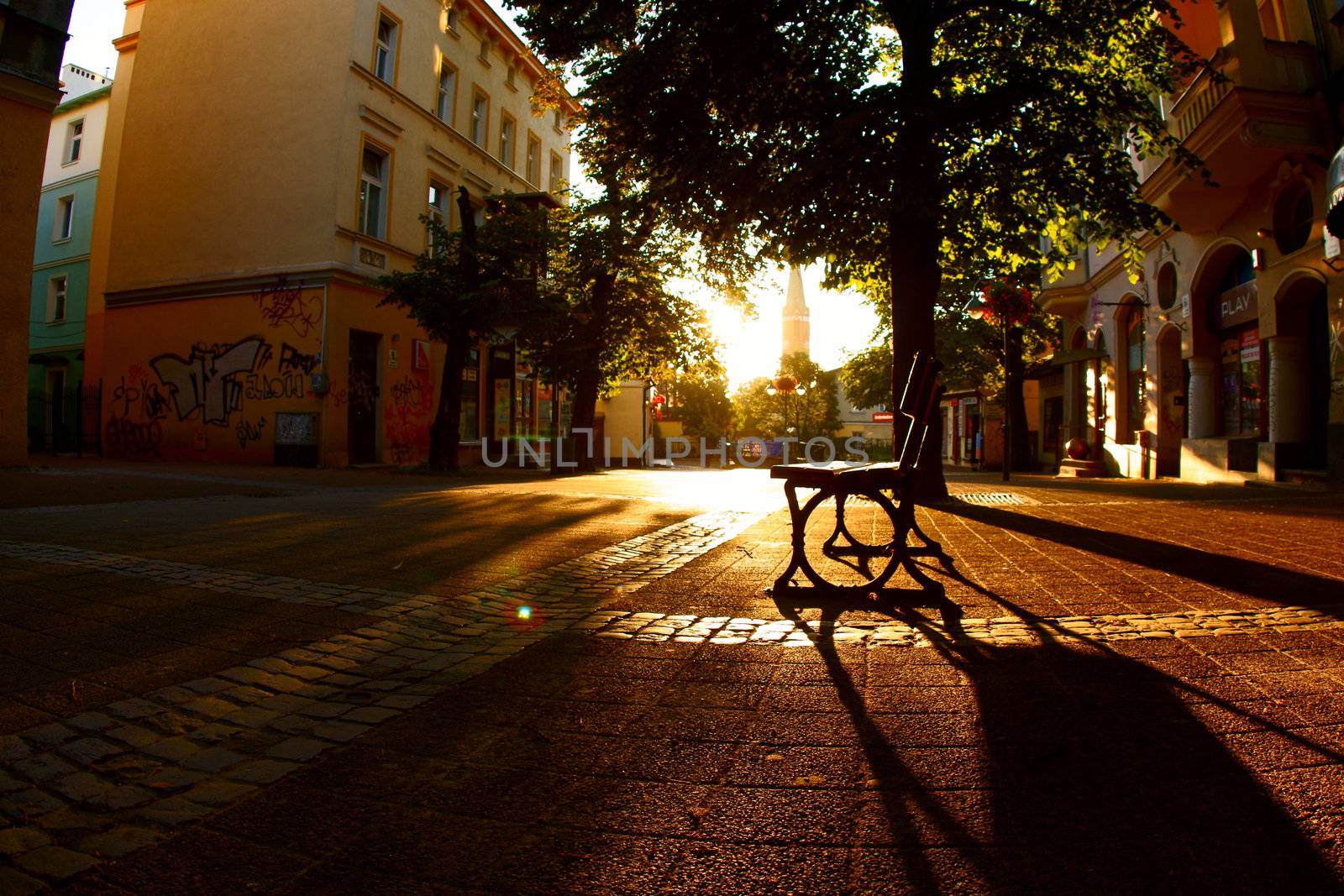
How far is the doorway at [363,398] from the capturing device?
1880 cm

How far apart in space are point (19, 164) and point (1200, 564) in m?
15.6

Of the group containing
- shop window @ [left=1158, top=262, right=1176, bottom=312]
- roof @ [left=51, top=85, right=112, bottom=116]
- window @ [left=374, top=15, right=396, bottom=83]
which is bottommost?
shop window @ [left=1158, top=262, right=1176, bottom=312]

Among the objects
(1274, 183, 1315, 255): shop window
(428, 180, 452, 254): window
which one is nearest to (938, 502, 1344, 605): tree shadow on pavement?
(1274, 183, 1315, 255): shop window

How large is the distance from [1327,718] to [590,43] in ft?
31.9

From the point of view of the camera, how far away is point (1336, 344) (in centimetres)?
1045

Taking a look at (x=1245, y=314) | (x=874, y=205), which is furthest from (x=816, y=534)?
(x=1245, y=314)

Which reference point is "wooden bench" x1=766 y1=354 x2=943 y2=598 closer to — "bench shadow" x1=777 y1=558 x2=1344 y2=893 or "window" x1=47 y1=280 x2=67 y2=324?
"bench shadow" x1=777 y1=558 x2=1344 y2=893

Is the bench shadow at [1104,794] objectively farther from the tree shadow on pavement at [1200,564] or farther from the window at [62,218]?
the window at [62,218]

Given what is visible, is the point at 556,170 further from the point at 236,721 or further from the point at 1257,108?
the point at 236,721

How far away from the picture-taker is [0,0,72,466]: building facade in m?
11.3

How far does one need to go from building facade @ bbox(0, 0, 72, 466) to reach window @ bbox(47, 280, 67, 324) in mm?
18534

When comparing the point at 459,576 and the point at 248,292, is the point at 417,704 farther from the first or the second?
the point at 248,292

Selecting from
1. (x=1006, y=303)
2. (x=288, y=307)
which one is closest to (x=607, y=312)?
(x=288, y=307)

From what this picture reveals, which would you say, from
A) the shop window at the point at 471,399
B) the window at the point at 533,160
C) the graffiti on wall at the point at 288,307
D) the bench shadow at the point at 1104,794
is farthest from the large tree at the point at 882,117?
the window at the point at 533,160
